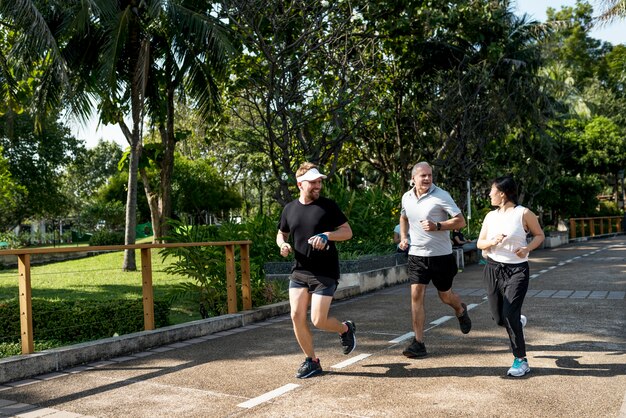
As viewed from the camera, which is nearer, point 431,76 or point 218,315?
point 218,315

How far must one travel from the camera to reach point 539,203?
33.8 m

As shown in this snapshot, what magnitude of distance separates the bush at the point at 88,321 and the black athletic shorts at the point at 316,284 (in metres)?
3.02

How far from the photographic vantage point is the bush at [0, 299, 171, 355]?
8031 millimetres

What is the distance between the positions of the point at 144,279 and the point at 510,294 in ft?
13.6

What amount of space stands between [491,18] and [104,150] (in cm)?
7272

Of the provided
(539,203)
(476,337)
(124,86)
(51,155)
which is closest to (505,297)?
(476,337)

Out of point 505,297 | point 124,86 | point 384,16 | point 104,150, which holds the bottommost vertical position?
point 505,297

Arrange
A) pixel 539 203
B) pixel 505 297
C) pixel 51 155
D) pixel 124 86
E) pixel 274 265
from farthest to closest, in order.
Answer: pixel 51 155 → pixel 539 203 → pixel 124 86 → pixel 274 265 → pixel 505 297

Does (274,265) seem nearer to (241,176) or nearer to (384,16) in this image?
(384,16)

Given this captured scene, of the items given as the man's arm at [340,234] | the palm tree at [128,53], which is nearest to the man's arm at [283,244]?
the man's arm at [340,234]

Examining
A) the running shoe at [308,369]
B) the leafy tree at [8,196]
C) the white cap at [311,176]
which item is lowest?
the running shoe at [308,369]

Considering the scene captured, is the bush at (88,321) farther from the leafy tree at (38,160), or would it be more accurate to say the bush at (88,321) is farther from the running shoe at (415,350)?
the leafy tree at (38,160)

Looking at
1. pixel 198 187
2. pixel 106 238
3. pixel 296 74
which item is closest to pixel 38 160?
pixel 198 187

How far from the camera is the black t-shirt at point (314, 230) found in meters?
5.61
